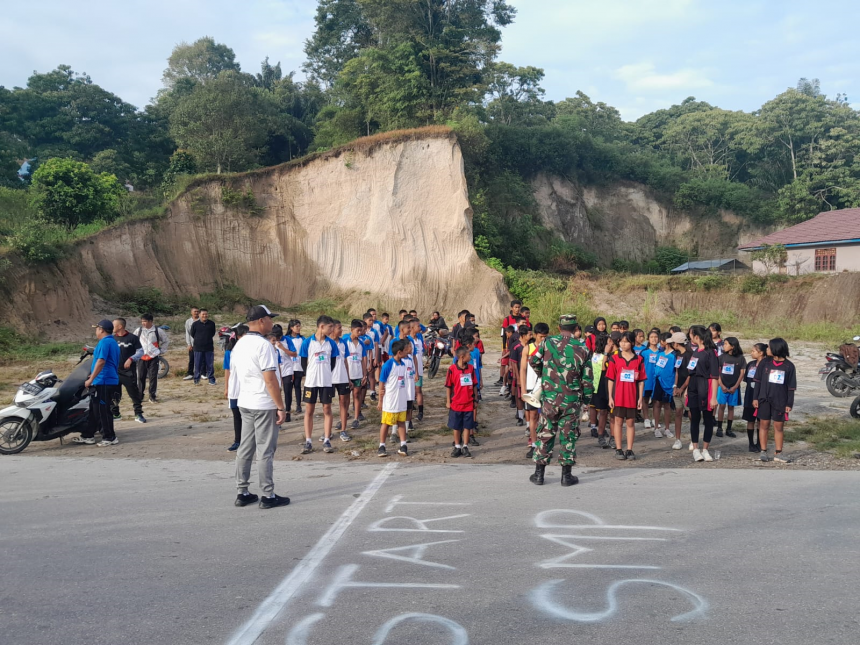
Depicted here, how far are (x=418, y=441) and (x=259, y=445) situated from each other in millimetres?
4022

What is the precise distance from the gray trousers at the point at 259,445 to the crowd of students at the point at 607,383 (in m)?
2.09

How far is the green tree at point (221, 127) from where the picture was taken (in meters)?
34.0

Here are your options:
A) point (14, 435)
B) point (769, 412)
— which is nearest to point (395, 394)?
point (769, 412)

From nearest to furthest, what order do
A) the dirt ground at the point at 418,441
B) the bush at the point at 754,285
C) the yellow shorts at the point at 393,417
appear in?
the dirt ground at the point at 418,441, the yellow shorts at the point at 393,417, the bush at the point at 754,285

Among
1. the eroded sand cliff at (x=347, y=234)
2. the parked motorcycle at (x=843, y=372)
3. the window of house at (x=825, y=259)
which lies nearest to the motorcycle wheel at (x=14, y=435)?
the parked motorcycle at (x=843, y=372)

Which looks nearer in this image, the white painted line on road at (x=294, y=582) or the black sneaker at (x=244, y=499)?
the white painted line on road at (x=294, y=582)

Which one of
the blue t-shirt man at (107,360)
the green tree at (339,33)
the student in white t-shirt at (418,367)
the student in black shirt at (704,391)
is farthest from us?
the green tree at (339,33)

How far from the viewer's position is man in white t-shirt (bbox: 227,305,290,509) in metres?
6.21

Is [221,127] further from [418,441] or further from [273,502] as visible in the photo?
[273,502]

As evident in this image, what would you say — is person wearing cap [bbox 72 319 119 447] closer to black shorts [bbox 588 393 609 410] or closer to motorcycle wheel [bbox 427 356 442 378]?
black shorts [bbox 588 393 609 410]

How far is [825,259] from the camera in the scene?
33.6 metres

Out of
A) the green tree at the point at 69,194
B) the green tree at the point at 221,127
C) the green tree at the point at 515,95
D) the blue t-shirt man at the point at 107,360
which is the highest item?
the green tree at the point at 515,95

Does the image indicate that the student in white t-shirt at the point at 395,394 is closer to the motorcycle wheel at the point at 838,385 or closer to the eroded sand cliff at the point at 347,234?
the motorcycle wheel at the point at 838,385

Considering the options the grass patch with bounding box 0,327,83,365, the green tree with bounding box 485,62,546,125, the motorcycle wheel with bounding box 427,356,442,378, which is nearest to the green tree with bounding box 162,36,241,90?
the green tree with bounding box 485,62,546,125
